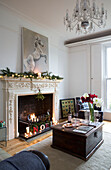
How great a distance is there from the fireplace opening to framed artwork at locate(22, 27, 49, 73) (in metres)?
0.89

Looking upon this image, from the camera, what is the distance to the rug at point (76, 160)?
2.11 metres

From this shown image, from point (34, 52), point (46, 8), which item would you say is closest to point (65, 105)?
point (34, 52)

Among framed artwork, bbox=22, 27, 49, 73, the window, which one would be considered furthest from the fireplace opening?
the window

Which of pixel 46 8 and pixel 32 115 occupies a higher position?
pixel 46 8

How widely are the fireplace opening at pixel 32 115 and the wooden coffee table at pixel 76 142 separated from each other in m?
0.95

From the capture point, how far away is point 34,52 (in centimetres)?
394

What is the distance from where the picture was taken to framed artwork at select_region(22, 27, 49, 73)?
367cm

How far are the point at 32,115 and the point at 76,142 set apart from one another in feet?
6.25

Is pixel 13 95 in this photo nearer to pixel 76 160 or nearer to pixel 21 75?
pixel 21 75

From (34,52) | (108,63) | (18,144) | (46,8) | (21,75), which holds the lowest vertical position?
(18,144)

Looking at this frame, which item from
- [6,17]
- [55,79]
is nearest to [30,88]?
[55,79]

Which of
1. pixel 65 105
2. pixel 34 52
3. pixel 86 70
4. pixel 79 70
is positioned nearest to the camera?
pixel 34 52

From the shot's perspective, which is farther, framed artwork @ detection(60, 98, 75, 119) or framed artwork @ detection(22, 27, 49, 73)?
→ framed artwork @ detection(60, 98, 75, 119)

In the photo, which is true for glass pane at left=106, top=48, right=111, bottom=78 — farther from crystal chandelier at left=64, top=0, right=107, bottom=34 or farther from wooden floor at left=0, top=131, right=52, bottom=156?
wooden floor at left=0, top=131, right=52, bottom=156
